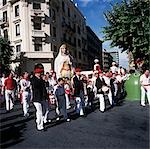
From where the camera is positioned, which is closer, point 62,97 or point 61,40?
point 62,97

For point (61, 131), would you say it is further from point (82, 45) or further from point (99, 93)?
point (82, 45)

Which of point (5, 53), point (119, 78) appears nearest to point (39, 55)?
point (5, 53)

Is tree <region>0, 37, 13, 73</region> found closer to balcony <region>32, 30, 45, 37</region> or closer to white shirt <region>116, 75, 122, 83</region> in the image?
balcony <region>32, 30, 45, 37</region>

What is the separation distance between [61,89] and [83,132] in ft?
7.37

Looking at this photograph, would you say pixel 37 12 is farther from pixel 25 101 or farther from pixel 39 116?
pixel 39 116

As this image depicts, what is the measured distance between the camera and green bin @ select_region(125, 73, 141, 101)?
18467 millimetres

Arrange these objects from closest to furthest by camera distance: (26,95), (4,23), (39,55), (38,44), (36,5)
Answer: (26,95)
(39,55)
(38,44)
(36,5)
(4,23)

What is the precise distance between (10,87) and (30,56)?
27.2 metres

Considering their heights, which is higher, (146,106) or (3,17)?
(3,17)

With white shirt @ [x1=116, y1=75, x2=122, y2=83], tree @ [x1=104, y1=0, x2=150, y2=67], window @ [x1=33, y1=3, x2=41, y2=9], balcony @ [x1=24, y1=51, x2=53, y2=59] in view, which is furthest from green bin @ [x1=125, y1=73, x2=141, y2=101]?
window @ [x1=33, y1=3, x2=41, y2=9]

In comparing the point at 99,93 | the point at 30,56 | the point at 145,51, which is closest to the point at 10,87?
the point at 99,93

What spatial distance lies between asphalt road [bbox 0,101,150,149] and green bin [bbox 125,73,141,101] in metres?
5.32

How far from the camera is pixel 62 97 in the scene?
11398 mm

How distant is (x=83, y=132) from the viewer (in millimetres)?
9531
